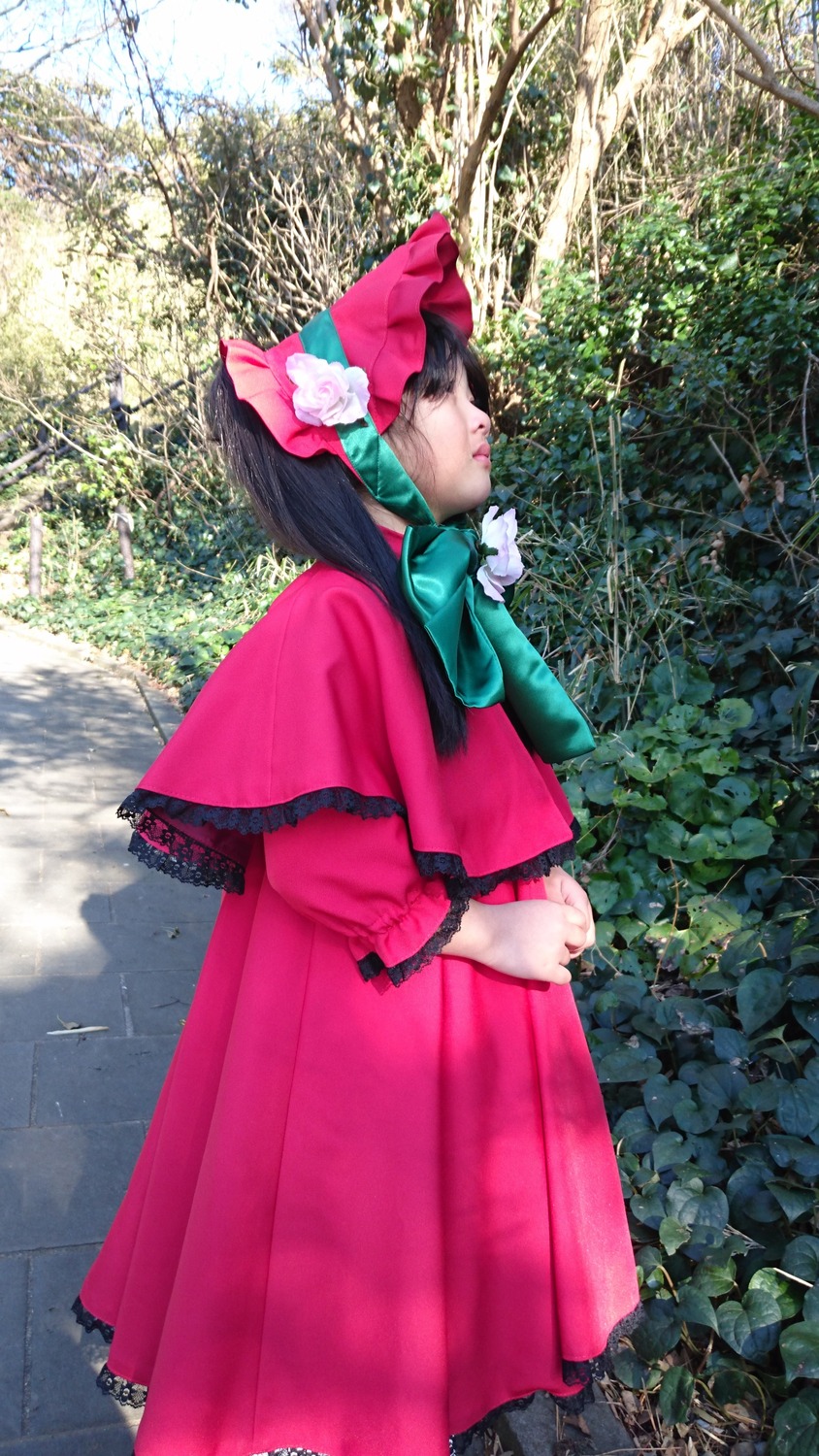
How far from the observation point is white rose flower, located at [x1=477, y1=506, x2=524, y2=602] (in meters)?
1.43

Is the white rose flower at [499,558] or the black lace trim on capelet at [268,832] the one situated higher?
the white rose flower at [499,558]

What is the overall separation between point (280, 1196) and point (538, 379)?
5463mm

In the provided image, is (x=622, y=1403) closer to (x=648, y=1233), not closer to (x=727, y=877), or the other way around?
(x=648, y=1233)

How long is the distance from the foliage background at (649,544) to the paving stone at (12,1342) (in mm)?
1066

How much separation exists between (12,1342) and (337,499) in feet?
5.58

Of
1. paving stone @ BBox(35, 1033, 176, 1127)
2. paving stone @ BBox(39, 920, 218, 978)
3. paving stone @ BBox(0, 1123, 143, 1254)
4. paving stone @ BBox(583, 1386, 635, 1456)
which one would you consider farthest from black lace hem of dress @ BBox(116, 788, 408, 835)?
paving stone @ BBox(39, 920, 218, 978)

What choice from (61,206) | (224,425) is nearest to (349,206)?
(61,206)

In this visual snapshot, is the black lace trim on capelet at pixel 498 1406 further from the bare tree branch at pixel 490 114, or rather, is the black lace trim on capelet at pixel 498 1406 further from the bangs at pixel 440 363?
the bare tree branch at pixel 490 114

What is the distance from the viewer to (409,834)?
3.94 feet

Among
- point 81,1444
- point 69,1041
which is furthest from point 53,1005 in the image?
point 81,1444

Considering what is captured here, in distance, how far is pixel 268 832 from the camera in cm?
120

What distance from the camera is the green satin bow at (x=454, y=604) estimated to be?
1259 millimetres

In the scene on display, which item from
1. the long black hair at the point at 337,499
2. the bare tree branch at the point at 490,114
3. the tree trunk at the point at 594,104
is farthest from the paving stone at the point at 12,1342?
the tree trunk at the point at 594,104

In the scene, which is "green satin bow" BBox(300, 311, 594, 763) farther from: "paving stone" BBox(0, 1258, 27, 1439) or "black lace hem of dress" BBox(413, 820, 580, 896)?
"paving stone" BBox(0, 1258, 27, 1439)
